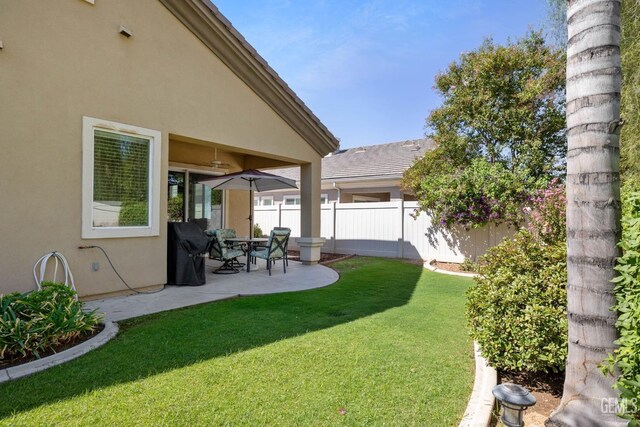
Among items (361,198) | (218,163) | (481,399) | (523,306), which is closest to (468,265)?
(523,306)

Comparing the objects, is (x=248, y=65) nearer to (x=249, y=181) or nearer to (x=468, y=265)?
(x=249, y=181)

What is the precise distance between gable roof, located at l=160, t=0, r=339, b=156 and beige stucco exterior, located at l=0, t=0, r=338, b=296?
208 millimetres

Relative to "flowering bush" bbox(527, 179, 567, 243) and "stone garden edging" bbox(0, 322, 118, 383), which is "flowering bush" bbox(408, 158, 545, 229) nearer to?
"flowering bush" bbox(527, 179, 567, 243)

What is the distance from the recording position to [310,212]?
1066 centimetres

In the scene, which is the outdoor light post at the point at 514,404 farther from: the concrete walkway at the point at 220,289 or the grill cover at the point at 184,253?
the grill cover at the point at 184,253

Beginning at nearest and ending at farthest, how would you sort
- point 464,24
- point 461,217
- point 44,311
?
point 44,311, point 461,217, point 464,24

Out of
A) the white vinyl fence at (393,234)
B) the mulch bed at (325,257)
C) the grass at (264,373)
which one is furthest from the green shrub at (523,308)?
the mulch bed at (325,257)

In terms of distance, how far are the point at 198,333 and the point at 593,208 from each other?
4412mm

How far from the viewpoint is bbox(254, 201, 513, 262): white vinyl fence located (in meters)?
11.4

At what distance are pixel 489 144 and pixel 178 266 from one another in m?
10.3

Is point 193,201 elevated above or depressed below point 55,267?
above

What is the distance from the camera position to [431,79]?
1295cm

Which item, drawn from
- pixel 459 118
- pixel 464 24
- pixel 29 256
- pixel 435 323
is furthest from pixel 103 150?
pixel 464 24

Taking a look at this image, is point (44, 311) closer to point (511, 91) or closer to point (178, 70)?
point (178, 70)
